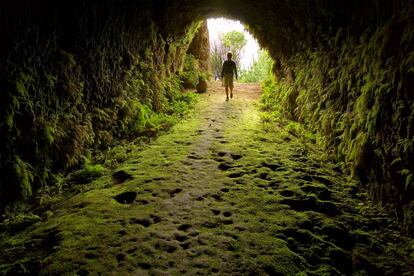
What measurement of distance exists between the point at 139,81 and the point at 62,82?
12.0 ft

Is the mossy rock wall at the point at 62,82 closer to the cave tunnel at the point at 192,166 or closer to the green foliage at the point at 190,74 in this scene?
the cave tunnel at the point at 192,166

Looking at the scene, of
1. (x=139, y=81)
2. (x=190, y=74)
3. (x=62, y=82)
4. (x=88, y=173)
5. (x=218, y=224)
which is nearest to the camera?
(x=218, y=224)

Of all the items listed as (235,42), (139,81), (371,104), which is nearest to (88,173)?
(139,81)

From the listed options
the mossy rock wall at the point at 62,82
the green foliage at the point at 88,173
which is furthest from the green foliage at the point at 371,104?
the mossy rock wall at the point at 62,82

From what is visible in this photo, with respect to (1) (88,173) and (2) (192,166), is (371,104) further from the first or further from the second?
(1) (88,173)

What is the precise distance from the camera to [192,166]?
5.98 metres

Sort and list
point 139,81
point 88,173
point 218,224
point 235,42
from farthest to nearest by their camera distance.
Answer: point 235,42, point 139,81, point 88,173, point 218,224

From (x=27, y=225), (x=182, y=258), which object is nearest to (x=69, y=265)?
(x=182, y=258)

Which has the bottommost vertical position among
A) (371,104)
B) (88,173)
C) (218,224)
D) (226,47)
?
(218,224)

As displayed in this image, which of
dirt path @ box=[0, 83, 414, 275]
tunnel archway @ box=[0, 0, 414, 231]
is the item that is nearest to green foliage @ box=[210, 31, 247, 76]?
tunnel archway @ box=[0, 0, 414, 231]

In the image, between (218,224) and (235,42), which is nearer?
(218,224)

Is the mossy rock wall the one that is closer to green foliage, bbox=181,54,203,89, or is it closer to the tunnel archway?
the tunnel archway

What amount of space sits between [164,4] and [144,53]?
1.74 meters

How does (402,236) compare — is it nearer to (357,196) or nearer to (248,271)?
(357,196)
